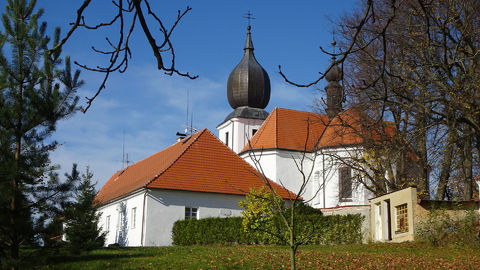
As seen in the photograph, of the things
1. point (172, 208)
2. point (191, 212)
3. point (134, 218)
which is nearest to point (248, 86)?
point (191, 212)

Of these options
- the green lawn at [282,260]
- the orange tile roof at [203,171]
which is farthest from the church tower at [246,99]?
the green lawn at [282,260]

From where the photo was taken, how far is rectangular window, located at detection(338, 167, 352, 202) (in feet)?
100

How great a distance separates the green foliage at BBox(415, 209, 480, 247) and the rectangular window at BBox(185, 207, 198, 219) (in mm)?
12186

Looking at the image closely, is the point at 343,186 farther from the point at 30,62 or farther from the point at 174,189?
the point at 30,62

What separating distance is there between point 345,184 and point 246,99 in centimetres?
1751

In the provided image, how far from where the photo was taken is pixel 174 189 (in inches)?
1124

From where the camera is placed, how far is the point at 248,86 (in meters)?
47.2

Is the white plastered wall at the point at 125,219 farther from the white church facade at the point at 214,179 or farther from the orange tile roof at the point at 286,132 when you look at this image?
the orange tile roof at the point at 286,132

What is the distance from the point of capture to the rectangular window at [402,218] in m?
21.9

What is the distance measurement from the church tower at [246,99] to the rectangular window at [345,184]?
12.5 meters

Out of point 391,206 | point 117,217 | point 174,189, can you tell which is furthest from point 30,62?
point 117,217

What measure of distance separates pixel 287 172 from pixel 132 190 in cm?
1143

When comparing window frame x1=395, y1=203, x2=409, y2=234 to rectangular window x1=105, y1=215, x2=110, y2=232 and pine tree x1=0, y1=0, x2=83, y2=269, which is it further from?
rectangular window x1=105, y1=215, x2=110, y2=232

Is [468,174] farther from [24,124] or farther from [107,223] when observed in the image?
[107,223]
